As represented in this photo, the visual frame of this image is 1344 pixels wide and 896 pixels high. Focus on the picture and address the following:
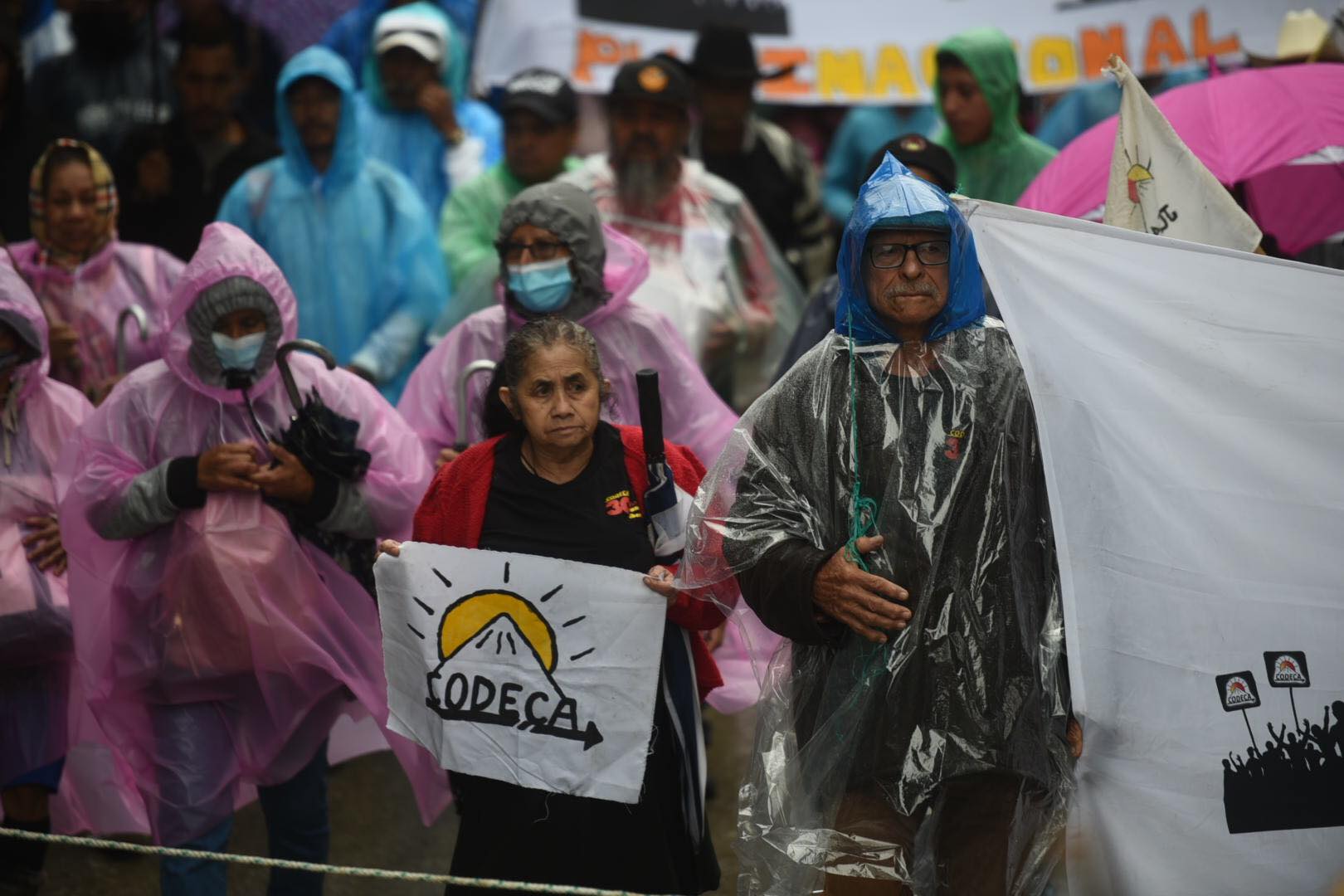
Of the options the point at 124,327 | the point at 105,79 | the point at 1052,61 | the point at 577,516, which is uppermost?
the point at 105,79

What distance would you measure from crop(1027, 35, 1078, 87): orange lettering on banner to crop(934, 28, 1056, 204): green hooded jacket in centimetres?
167

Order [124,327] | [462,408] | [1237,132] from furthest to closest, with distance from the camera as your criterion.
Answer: [124,327] < [1237,132] < [462,408]

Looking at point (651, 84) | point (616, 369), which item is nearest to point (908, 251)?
point (616, 369)

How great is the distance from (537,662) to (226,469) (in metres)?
1.09

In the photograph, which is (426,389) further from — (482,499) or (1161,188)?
(1161,188)

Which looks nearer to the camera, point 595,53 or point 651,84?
point 651,84

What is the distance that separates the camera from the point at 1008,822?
371 centimetres

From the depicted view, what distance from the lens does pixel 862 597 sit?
3580 mm

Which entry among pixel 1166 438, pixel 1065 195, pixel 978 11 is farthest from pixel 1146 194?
pixel 978 11

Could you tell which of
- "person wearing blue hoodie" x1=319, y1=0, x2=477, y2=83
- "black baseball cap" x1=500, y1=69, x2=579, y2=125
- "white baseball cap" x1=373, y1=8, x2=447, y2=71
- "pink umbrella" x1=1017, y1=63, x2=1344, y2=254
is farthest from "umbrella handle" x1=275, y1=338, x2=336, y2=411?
"person wearing blue hoodie" x1=319, y1=0, x2=477, y2=83

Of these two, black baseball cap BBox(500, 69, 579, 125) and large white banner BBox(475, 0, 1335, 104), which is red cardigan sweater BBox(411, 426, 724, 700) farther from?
large white banner BBox(475, 0, 1335, 104)

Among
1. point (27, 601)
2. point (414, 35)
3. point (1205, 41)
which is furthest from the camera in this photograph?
point (1205, 41)

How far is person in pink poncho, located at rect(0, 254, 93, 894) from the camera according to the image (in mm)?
4945

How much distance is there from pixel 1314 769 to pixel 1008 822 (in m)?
0.63
